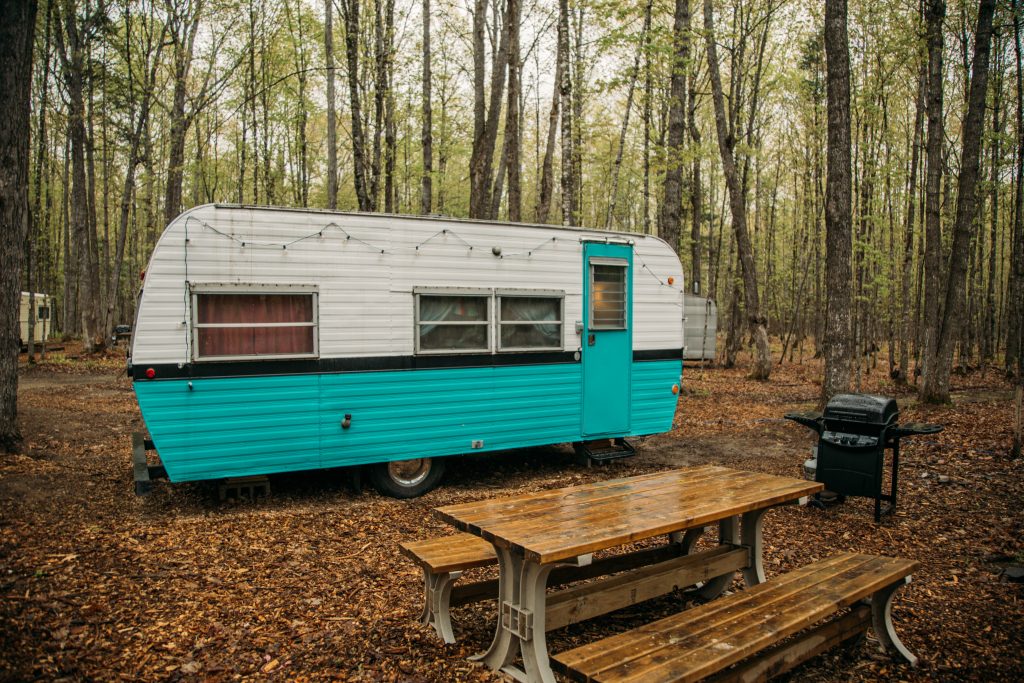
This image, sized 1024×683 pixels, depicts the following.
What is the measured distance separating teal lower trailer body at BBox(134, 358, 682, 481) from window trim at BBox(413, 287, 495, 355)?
23cm

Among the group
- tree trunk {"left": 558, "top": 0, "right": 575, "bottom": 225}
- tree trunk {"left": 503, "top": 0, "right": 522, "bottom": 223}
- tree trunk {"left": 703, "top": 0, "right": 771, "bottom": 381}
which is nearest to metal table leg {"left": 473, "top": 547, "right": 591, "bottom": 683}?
tree trunk {"left": 558, "top": 0, "right": 575, "bottom": 225}

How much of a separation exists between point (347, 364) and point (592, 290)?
325cm

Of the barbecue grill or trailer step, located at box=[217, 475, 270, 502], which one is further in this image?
trailer step, located at box=[217, 475, 270, 502]

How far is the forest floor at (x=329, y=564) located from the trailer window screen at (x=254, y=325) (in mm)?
1621

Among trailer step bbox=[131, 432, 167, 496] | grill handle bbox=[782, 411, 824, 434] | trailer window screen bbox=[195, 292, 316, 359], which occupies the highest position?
trailer window screen bbox=[195, 292, 316, 359]

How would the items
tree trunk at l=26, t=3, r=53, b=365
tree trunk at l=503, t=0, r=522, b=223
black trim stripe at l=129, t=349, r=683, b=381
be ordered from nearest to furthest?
black trim stripe at l=129, t=349, r=683, b=381 < tree trunk at l=503, t=0, r=522, b=223 < tree trunk at l=26, t=3, r=53, b=365

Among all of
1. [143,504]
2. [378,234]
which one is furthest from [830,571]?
[143,504]

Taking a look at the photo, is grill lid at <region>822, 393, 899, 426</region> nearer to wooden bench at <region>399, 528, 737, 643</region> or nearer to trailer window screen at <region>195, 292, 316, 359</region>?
wooden bench at <region>399, 528, 737, 643</region>

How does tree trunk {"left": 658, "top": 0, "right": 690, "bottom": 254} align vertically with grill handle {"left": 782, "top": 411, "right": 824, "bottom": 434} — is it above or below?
above

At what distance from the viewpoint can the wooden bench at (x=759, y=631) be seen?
2893mm

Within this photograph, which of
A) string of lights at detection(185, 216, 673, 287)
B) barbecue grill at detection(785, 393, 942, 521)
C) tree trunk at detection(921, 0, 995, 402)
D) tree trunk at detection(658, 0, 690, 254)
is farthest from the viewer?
tree trunk at detection(658, 0, 690, 254)

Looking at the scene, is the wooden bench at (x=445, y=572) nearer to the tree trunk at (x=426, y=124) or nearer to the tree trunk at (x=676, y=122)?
the tree trunk at (x=676, y=122)

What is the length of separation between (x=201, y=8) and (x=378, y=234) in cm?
1520

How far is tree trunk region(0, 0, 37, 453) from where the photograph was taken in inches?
296
